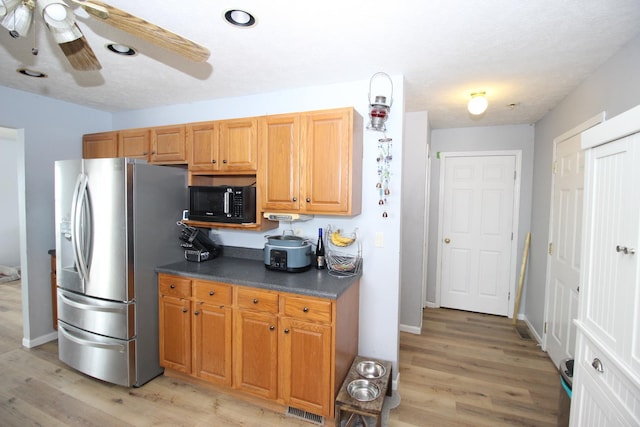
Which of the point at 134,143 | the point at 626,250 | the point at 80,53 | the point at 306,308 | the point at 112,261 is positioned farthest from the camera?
the point at 134,143

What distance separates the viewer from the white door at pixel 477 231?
12.7 feet

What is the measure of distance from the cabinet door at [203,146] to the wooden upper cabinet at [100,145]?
1.00 m

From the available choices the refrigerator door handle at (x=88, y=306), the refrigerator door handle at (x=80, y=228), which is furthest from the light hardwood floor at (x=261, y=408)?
the refrigerator door handle at (x=80, y=228)

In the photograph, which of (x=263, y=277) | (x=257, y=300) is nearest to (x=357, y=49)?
(x=263, y=277)

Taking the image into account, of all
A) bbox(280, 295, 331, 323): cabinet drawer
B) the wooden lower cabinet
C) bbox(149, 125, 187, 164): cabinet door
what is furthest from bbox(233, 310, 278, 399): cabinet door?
bbox(149, 125, 187, 164): cabinet door

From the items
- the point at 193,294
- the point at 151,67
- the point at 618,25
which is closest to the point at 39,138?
the point at 151,67

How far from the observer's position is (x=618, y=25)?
1.63 m

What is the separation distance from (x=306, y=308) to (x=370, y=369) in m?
0.77

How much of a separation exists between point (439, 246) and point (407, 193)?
1152 millimetres

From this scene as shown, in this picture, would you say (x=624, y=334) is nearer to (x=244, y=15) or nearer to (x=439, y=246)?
(x=244, y=15)

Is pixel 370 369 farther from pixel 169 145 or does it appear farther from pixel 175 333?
pixel 169 145

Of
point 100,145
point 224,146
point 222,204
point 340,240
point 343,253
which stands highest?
point 100,145

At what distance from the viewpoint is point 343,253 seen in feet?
8.25

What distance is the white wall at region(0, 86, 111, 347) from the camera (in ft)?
9.43
